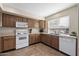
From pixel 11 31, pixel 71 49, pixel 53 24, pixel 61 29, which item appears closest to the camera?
pixel 71 49

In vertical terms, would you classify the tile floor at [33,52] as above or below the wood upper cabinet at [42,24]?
below

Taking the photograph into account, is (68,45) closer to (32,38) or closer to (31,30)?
(32,38)

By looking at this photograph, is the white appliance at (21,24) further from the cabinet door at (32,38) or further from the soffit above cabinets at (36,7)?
the cabinet door at (32,38)

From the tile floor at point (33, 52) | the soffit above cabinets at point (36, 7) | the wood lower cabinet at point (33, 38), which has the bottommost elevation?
the tile floor at point (33, 52)

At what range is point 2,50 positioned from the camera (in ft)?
12.1

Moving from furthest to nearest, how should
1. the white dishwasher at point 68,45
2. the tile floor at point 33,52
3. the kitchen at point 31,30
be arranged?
the tile floor at point 33,52 → the kitchen at point 31,30 → the white dishwasher at point 68,45

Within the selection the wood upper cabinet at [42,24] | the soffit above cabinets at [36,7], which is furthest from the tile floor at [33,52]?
the wood upper cabinet at [42,24]

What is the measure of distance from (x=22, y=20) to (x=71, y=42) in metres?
3.20

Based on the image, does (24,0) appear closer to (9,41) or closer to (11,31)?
(9,41)

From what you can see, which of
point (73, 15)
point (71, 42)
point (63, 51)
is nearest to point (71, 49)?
point (71, 42)

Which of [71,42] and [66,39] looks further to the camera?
[66,39]

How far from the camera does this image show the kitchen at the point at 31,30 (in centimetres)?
337

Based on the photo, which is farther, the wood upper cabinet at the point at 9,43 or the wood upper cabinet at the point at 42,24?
the wood upper cabinet at the point at 42,24

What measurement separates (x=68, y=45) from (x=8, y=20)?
3273 mm
